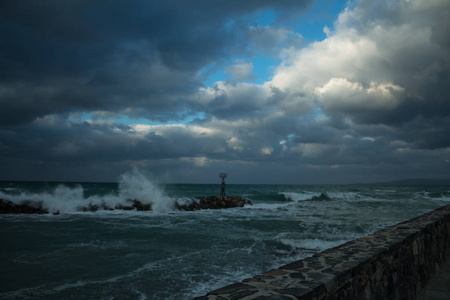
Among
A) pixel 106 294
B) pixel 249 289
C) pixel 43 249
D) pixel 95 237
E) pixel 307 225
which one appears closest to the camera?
pixel 249 289

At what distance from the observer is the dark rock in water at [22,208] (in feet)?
60.9

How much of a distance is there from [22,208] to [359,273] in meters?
22.5

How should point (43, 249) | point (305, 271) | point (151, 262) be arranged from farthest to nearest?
1. point (43, 249)
2. point (151, 262)
3. point (305, 271)

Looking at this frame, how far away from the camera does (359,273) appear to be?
280 centimetres

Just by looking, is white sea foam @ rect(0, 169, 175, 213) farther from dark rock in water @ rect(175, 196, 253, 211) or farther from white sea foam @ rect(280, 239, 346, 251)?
white sea foam @ rect(280, 239, 346, 251)

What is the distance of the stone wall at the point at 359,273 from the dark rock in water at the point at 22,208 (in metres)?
20.6

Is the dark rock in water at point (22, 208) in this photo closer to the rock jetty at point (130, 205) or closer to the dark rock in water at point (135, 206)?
the rock jetty at point (130, 205)

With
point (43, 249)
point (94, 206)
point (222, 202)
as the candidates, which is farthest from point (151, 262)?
point (222, 202)

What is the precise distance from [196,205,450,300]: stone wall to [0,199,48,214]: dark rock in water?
20.6 m

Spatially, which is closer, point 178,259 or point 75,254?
point 178,259

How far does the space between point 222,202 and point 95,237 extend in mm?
17036

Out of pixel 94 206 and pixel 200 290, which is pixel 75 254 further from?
pixel 94 206

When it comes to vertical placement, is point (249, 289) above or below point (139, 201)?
above

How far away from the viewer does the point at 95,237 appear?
392 inches
